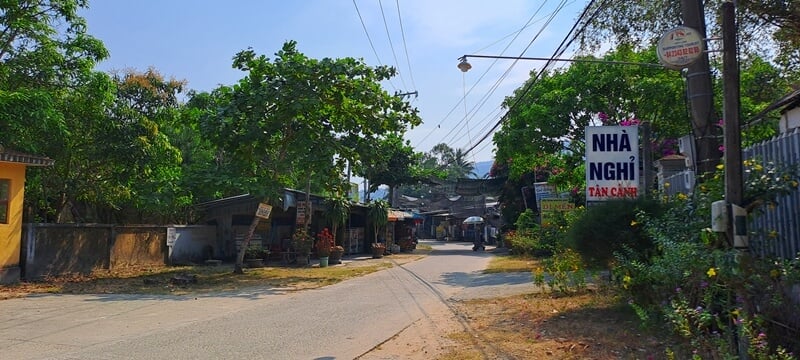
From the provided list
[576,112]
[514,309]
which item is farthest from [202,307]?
[576,112]

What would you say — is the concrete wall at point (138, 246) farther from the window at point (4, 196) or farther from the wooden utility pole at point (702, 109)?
the wooden utility pole at point (702, 109)

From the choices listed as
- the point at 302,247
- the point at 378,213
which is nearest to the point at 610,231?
the point at 302,247

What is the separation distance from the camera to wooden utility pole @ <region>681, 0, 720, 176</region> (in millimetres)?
7160

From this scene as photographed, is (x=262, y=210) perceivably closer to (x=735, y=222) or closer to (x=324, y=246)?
(x=324, y=246)

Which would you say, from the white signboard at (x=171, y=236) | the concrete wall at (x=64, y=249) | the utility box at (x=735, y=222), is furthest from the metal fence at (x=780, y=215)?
the white signboard at (x=171, y=236)

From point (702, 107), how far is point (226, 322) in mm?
7905

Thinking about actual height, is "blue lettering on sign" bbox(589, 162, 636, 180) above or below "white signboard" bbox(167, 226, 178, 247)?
above

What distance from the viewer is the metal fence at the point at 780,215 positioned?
244 inches

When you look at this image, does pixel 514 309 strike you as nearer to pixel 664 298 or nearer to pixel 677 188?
pixel 677 188

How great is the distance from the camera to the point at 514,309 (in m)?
10.8

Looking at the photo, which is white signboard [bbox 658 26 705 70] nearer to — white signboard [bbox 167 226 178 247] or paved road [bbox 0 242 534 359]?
paved road [bbox 0 242 534 359]

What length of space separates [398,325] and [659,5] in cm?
780

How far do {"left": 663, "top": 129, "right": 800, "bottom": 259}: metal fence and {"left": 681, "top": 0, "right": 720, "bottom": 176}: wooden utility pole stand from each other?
510mm

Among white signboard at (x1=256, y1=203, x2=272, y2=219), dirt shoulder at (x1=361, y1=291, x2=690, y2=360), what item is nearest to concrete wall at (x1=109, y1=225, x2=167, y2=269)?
white signboard at (x1=256, y1=203, x2=272, y2=219)
